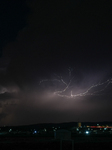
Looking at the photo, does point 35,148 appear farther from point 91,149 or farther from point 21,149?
point 91,149

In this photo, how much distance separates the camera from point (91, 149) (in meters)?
31.6

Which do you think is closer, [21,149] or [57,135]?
[21,149]

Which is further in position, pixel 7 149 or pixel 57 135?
pixel 57 135

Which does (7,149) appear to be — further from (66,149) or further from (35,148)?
(66,149)

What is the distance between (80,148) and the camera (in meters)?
32.5

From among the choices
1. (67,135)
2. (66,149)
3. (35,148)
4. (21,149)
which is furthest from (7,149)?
(67,135)

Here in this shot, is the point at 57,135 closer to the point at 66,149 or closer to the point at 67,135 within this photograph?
the point at 67,135

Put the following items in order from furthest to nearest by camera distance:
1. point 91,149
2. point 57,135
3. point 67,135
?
point 57,135 → point 67,135 → point 91,149

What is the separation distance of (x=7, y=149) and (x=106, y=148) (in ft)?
54.4

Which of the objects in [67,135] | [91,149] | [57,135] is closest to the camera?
[91,149]

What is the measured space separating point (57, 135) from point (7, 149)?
16.1 meters

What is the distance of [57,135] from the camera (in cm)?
4538

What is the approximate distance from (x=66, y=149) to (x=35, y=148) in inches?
213

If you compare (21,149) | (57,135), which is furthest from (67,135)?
(21,149)
